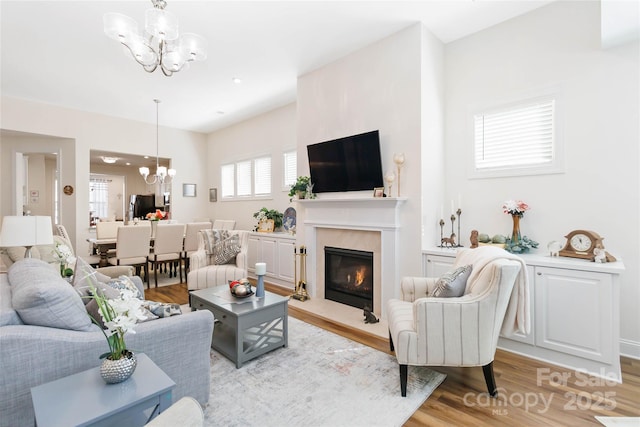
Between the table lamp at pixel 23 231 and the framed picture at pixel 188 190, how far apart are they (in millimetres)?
4712

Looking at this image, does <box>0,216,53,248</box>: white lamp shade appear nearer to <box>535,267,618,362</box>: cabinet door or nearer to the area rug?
the area rug

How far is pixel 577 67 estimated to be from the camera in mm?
2768

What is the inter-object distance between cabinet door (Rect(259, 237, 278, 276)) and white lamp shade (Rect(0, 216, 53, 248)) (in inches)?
116

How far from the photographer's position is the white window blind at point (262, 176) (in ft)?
19.6

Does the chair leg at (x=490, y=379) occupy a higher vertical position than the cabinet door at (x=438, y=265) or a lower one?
lower

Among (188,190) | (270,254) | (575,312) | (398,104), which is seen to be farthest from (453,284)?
(188,190)

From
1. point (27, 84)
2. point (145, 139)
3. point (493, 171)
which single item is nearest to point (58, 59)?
point (27, 84)

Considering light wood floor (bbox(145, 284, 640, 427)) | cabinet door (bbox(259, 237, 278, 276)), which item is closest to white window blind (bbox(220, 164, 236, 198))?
cabinet door (bbox(259, 237, 278, 276))

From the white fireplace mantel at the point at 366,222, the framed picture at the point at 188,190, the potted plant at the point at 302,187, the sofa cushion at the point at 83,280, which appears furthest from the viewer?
the framed picture at the point at 188,190

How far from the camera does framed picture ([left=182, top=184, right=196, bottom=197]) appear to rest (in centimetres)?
716

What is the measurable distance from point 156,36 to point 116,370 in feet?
7.74

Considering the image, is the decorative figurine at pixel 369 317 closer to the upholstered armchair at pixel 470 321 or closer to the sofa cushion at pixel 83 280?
the upholstered armchair at pixel 470 321

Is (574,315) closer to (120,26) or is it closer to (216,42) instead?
(120,26)

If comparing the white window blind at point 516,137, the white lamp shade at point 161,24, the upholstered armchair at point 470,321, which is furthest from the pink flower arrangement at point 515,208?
the white lamp shade at point 161,24
